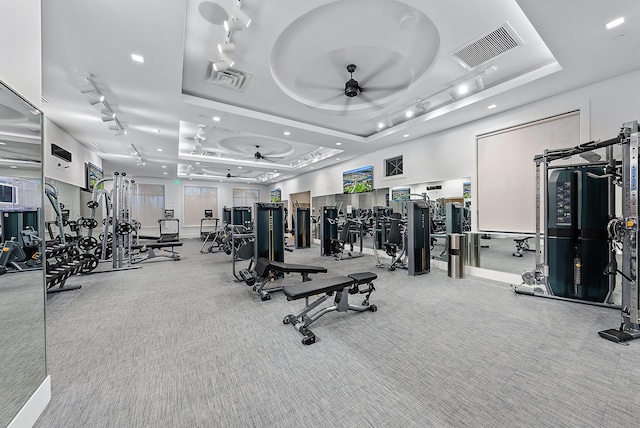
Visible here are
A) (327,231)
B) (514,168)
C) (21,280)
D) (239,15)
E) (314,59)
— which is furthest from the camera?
(327,231)

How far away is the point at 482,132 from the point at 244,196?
14.9 m

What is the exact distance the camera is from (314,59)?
13.1 ft

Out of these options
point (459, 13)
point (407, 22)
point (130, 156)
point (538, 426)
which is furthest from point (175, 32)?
point (130, 156)

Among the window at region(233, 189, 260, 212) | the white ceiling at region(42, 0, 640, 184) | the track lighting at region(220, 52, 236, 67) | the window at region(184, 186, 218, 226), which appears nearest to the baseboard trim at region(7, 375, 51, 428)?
the white ceiling at region(42, 0, 640, 184)

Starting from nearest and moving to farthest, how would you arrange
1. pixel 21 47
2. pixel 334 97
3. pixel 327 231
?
pixel 21 47, pixel 334 97, pixel 327 231

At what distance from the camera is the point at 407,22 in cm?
313

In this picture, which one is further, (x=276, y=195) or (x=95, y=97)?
(x=276, y=195)

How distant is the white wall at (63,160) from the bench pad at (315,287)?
588cm

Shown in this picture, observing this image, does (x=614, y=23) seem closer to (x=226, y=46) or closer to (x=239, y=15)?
(x=239, y=15)

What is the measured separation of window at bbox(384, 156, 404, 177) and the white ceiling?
1206 mm

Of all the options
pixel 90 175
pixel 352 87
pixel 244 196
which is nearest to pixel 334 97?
pixel 352 87

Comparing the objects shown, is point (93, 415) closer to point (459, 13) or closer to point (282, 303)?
point (282, 303)

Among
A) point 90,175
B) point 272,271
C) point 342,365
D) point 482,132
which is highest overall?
point 482,132

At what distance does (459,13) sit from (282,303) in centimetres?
443
